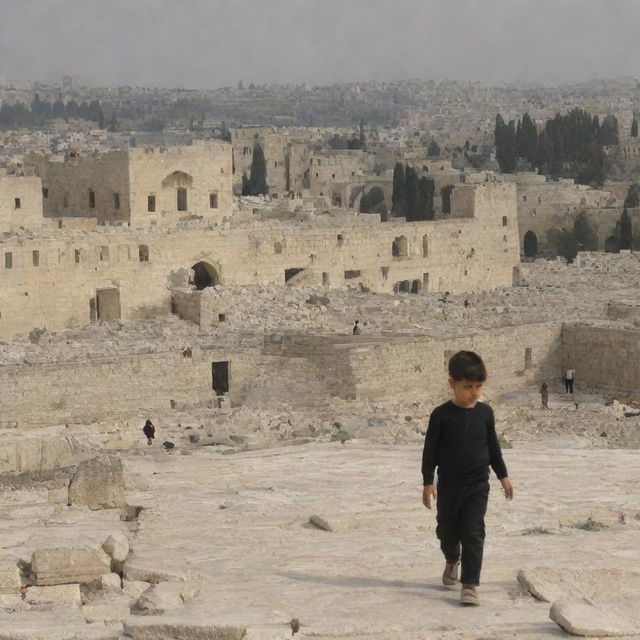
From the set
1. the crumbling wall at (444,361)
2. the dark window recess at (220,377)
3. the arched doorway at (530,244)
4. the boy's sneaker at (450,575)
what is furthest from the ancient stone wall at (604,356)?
the arched doorway at (530,244)

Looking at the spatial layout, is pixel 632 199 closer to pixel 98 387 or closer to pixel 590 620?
pixel 98 387

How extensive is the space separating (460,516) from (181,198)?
23.5 metres

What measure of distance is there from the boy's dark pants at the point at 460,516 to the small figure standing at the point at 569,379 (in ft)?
47.1

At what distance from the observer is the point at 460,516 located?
271 inches

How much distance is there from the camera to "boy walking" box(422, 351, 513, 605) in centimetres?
678

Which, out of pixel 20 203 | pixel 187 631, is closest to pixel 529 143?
pixel 20 203

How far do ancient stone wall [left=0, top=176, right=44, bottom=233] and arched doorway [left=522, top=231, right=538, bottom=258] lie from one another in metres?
26.6

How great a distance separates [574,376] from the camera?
21.4 m

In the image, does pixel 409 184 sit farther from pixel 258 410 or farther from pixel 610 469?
pixel 610 469

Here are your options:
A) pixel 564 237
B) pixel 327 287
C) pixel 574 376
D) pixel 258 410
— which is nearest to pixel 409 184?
pixel 564 237

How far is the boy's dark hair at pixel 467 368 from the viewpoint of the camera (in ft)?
22.0

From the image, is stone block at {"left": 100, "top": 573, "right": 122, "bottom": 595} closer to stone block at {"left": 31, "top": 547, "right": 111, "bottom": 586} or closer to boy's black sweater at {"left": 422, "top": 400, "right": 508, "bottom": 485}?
stone block at {"left": 31, "top": 547, "right": 111, "bottom": 586}

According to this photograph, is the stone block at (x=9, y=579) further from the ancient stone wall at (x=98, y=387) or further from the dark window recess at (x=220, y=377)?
the dark window recess at (x=220, y=377)

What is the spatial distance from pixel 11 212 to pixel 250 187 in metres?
28.9
